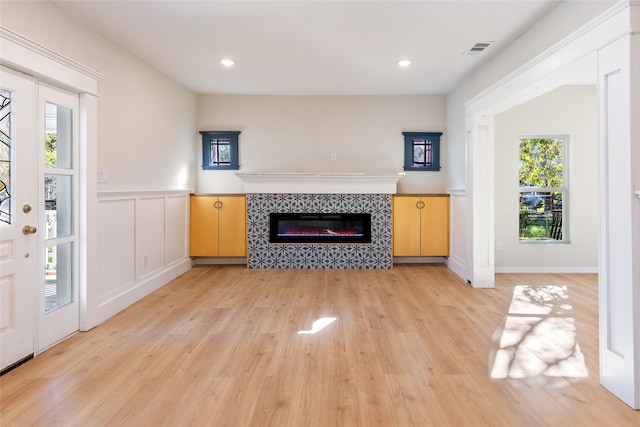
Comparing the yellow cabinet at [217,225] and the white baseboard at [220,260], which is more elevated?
the yellow cabinet at [217,225]

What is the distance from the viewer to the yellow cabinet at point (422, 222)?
5496mm

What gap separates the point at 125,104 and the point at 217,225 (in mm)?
2226

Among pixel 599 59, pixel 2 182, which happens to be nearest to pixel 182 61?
pixel 2 182

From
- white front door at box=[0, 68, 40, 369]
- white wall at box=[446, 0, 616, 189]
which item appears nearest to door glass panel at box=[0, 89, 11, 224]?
white front door at box=[0, 68, 40, 369]

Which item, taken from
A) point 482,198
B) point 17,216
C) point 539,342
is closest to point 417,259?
point 482,198

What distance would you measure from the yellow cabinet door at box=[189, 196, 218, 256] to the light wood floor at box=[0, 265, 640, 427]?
161 centimetres

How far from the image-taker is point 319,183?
5.38m

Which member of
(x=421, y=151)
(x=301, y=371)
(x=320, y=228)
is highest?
(x=421, y=151)

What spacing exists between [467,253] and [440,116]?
2.30 m

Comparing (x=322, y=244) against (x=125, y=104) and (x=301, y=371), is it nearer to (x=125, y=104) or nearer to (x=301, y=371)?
(x=125, y=104)

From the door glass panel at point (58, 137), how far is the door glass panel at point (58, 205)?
115 millimetres

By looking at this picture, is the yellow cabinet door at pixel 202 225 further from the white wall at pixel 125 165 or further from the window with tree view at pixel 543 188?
the window with tree view at pixel 543 188

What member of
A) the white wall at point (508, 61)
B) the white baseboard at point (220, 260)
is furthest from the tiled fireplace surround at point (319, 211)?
the white wall at point (508, 61)

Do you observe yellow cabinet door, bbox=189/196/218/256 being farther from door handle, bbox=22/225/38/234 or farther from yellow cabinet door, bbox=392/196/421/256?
door handle, bbox=22/225/38/234
